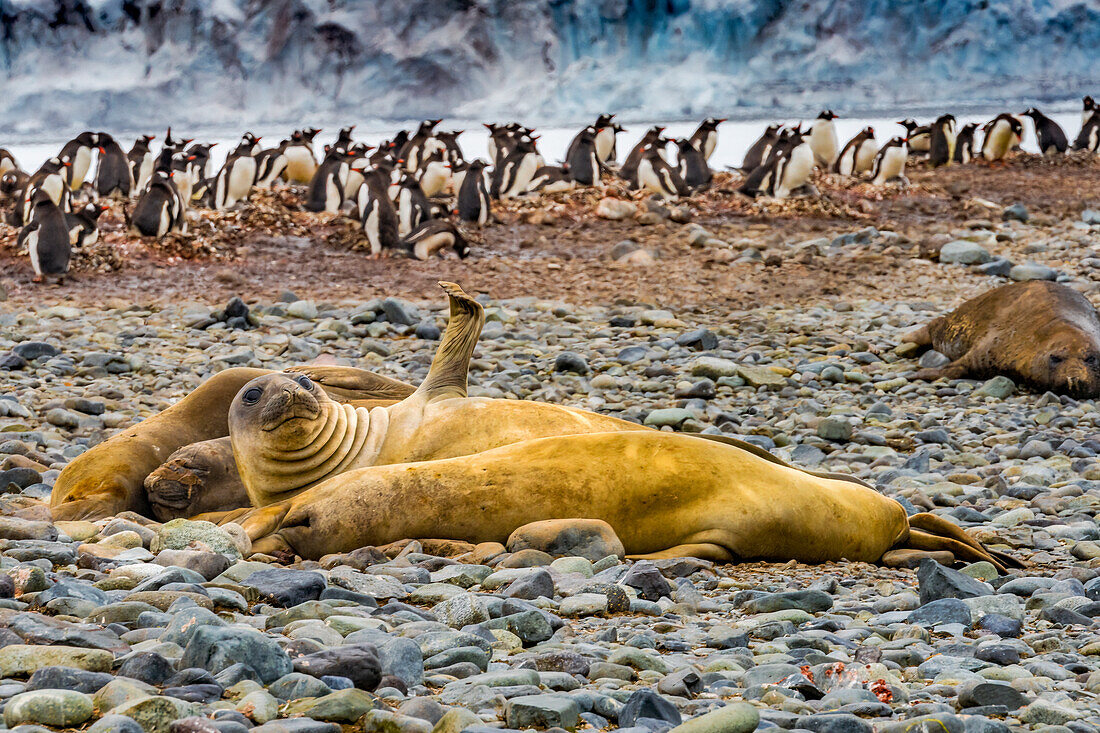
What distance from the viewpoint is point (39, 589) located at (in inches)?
108

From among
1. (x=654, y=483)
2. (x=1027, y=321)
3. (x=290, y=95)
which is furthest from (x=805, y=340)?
(x=290, y=95)

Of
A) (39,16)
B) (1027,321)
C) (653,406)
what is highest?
(39,16)

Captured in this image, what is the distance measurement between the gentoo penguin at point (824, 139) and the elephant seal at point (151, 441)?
1471 centimetres

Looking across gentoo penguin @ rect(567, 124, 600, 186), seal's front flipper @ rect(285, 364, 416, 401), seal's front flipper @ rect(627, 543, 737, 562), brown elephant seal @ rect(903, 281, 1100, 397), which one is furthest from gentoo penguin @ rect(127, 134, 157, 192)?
seal's front flipper @ rect(627, 543, 737, 562)

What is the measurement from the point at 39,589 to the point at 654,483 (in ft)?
5.83

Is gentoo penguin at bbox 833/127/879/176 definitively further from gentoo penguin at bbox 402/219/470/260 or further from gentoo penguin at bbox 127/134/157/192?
gentoo penguin at bbox 127/134/157/192

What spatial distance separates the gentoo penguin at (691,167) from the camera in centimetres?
1591

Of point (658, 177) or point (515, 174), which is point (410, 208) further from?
point (658, 177)

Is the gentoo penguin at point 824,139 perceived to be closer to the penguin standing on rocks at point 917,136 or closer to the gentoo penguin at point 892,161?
the penguin standing on rocks at point 917,136

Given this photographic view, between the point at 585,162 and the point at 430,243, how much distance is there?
3973mm

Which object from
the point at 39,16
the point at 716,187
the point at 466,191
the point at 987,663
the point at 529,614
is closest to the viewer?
the point at 987,663

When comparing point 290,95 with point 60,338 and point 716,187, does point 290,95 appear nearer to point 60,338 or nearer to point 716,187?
point 716,187

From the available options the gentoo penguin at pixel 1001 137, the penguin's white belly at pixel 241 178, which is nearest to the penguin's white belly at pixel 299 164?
the penguin's white belly at pixel 241 178

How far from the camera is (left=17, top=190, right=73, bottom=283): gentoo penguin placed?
10836mm
